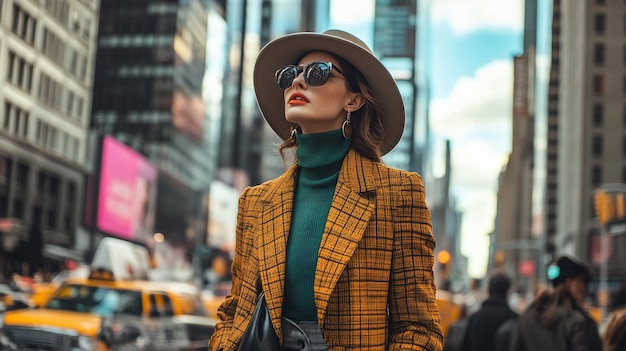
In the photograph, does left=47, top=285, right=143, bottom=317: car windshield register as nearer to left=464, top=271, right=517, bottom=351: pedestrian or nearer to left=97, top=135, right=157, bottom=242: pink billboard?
left=464, top=271, right=517, bottom=351: pedestrian

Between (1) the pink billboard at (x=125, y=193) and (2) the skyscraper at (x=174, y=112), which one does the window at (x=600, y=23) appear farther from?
(1) the pink billboard at (x=125, y=193)

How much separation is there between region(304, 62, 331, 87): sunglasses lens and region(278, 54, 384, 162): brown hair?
13cm

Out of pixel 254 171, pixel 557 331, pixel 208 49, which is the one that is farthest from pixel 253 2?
pixel 557 331

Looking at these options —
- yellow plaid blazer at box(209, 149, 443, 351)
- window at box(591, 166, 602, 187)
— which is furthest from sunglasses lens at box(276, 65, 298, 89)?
window at box(591, 166, 602, 187)

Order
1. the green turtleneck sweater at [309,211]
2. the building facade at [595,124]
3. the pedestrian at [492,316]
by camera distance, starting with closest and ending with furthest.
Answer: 1. the green turtleneck sweater at [309,211]
2. the pedestrian at [492,316]
3. the building facade at [595,124]

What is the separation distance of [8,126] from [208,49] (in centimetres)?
7554

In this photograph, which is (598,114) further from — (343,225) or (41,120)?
(343,225)

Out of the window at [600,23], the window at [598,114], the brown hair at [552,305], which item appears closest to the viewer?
the brown hair at [552,305]

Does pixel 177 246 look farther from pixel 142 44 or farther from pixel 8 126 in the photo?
pixel 8 126

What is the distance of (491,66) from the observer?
44406 millimetres

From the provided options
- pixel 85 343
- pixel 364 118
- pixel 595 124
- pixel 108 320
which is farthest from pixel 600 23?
pixel 364 118

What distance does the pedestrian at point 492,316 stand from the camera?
30.3 feet

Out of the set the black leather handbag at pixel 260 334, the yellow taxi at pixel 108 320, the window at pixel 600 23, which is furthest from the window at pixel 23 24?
the window at pixel 600 23

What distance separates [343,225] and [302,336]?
0.34 m
